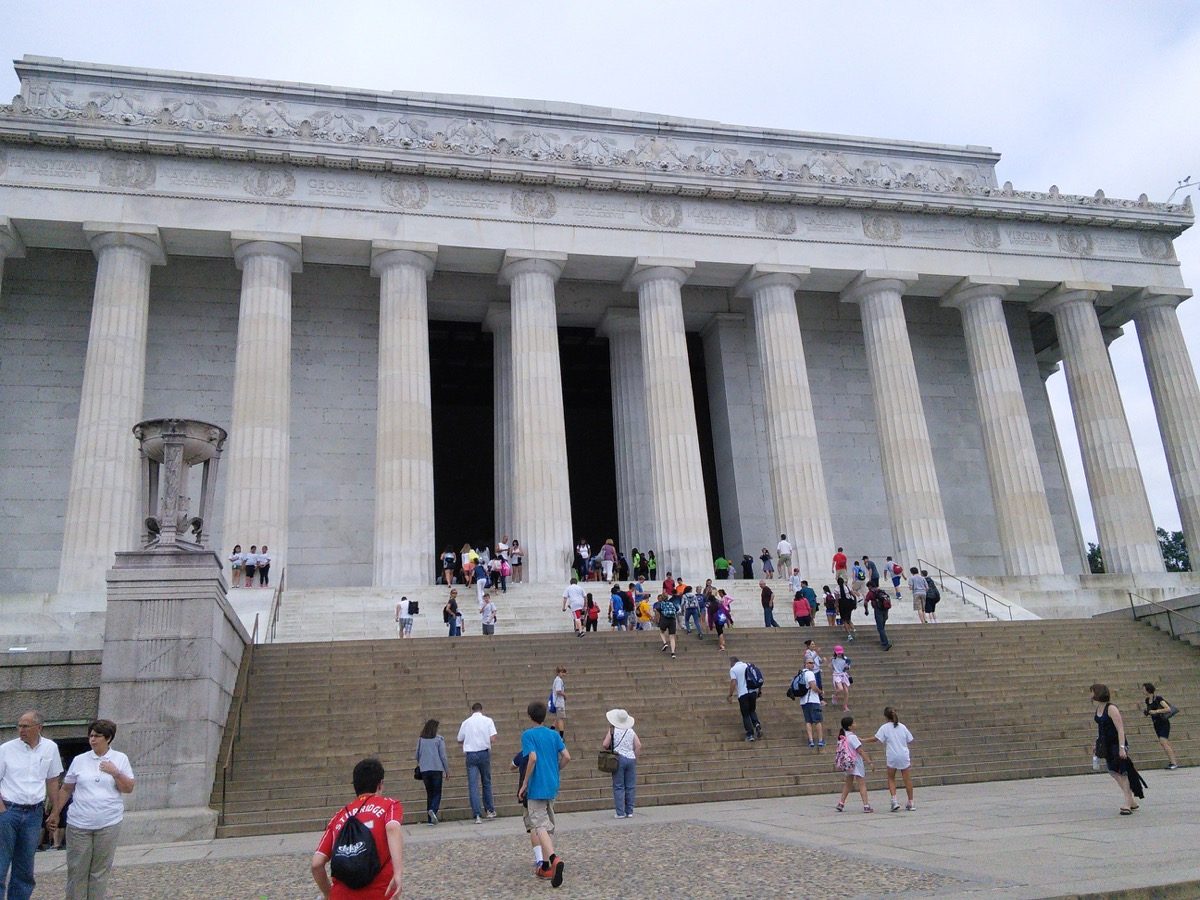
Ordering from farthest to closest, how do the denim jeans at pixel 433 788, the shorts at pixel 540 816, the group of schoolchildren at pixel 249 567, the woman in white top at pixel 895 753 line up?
the group of schoolchildren at pixel 249 567
the denim jeans at pixel 433 788
the woman in white top at pixel 895 753
the shorts at pixel 540 816

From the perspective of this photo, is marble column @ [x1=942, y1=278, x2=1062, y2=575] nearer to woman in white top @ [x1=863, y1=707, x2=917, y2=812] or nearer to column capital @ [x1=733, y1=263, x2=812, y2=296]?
column capital @ [x1=733, y1=263, x2=812, y2=296]

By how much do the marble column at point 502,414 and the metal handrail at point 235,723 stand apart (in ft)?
48.0

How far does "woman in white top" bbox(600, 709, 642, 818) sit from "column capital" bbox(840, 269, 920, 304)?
1050 inches

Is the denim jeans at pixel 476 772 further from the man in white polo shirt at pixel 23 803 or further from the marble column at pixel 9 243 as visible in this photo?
the marble column at pixel 9 243

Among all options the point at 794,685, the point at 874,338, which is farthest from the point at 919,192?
the point at 794,685

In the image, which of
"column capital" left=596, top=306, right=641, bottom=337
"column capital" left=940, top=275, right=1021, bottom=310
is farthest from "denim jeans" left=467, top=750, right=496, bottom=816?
"column capital" left=940, top=275, right=1021, bottom=310

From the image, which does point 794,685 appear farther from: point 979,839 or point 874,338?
point 874,338

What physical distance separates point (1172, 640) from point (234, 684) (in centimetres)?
2293

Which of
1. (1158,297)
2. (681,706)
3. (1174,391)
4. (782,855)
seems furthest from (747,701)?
(1158,297)

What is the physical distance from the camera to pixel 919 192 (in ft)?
119

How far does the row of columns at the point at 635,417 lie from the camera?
28891 mm

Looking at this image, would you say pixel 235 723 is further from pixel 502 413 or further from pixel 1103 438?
pixel 1103 438

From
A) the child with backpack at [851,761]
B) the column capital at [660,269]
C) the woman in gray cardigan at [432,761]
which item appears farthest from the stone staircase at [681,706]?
the column capital at [660,269]

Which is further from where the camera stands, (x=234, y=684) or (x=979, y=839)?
(x=234, y=684)
